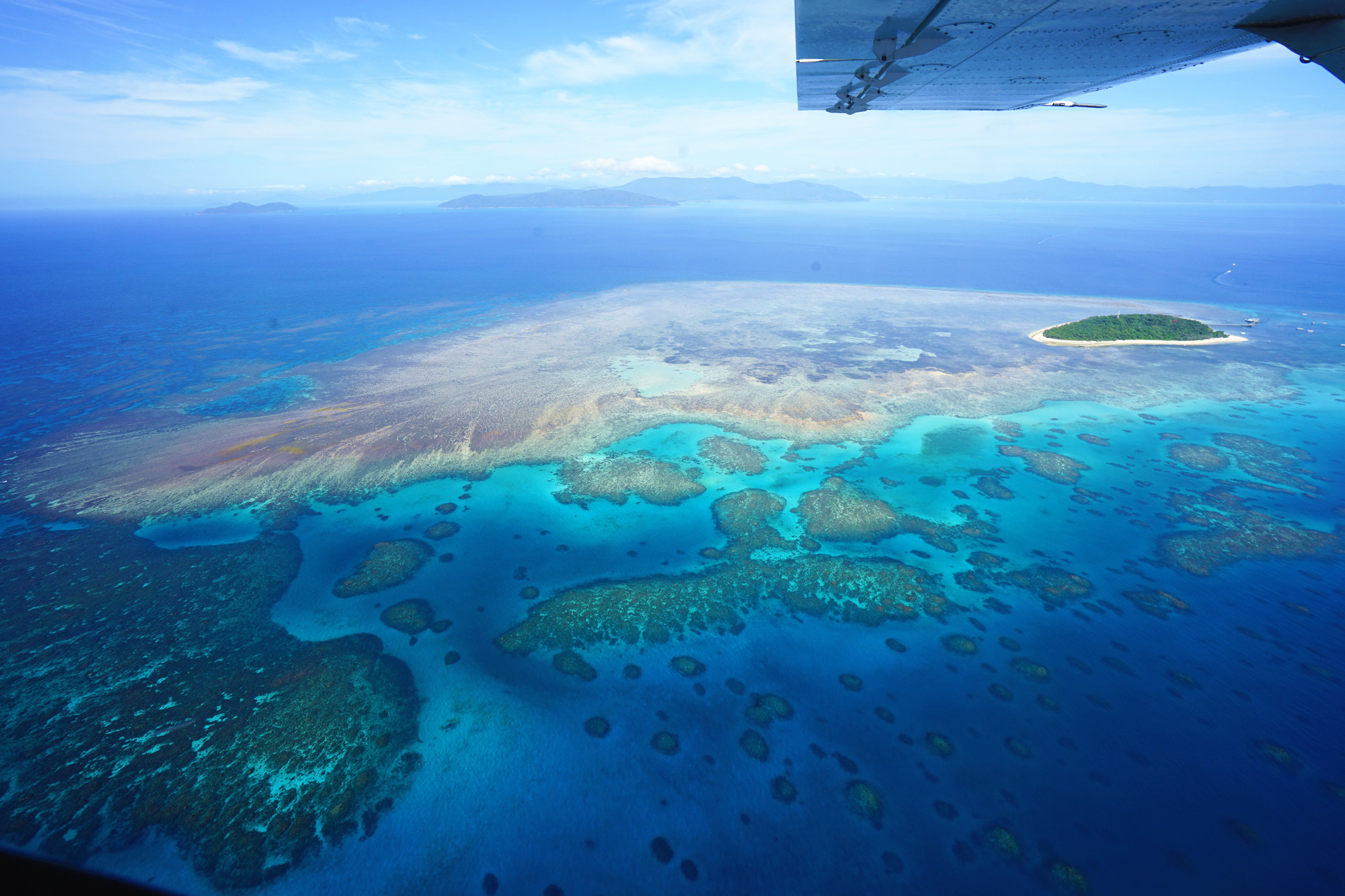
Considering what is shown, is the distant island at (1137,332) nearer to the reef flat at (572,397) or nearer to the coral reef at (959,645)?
the reef flat at (572,397)

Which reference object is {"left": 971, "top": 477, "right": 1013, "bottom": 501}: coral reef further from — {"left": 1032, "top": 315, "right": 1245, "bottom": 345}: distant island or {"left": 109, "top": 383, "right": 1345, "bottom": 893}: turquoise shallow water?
{"left": 1032, "top": 315, "right": 1245, "bottom": 345}: distant island

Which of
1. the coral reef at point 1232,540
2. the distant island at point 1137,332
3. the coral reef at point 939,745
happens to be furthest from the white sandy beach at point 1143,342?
the coral reef at point 939,745

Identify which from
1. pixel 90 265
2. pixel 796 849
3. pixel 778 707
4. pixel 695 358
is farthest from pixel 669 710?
pixel 90 265

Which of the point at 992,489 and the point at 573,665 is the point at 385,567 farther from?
the point at 992,489

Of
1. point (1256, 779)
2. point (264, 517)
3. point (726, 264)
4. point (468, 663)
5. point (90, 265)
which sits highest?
point (90, 265)

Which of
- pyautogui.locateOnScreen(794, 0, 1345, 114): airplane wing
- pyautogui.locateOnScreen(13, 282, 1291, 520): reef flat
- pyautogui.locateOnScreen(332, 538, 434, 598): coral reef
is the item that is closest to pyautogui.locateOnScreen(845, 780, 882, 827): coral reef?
pyautogui.locateOnScreen(794, 0, 1345, 114): airplane wing

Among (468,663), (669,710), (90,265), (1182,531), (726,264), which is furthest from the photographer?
(726,264)

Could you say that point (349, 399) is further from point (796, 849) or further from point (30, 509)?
point (796, 849)
